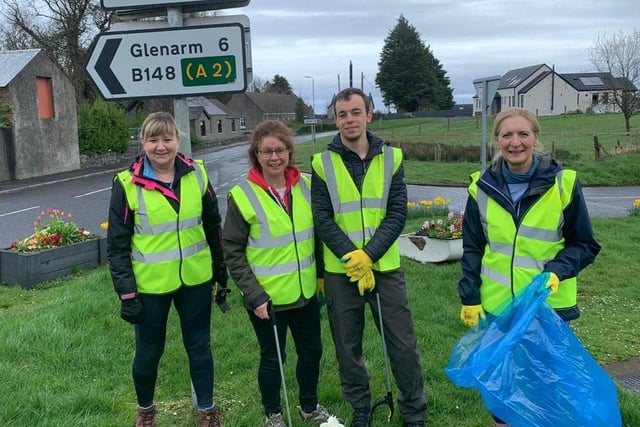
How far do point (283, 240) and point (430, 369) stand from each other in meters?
1.72

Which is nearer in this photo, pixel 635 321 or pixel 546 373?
pixel 546 373

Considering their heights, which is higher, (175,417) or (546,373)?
(546,373)

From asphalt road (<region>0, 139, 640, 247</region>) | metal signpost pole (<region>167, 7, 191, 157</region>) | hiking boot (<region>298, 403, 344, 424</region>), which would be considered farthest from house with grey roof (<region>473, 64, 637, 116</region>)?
hiking boot (<region>298, 403, 344, 424</region>)

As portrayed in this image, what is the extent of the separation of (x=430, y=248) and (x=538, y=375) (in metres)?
4.76

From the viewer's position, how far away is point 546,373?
256cm

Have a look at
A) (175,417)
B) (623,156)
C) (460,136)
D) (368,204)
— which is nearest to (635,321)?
(368,204)

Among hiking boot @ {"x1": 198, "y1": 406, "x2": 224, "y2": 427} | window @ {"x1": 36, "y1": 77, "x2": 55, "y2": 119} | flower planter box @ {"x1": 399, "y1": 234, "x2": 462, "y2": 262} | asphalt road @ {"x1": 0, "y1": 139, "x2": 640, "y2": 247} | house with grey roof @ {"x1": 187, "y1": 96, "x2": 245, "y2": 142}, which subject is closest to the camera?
hiking boot @ {"x1": 198, "y1": 406, "x2": 224, "y2": 427}

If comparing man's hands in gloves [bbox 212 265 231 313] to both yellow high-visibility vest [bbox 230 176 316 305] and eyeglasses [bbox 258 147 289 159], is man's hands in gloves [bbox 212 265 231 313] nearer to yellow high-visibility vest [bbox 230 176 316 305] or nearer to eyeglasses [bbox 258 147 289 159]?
yellow high-visibility vest [bbox 230 176 316 305]

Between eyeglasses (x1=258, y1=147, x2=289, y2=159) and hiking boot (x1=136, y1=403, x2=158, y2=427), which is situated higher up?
eyeglasses (x1=258, y1=147, x2=289, y2=159)

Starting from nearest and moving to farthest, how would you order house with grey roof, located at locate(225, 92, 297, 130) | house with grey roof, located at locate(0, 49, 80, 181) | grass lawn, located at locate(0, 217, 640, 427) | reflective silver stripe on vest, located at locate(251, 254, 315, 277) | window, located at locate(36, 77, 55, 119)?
reflective silver stripe on vest, located at locate(251, 254, 315, 277)
grass lawn, located at locate(0, 217, 640, 427)
house with grey roof, located at locate(0, 49, 80, 181)
window, located at locate(36, 77, 55, 119)
house with grey roof, located at locate(225, 92, 297, 130)

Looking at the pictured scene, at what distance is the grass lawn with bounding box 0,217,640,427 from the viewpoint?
363 cm

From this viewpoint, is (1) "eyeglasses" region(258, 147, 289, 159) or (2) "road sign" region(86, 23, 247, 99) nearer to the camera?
(1) "eyeglasses" region(258, 147, 289, 159)

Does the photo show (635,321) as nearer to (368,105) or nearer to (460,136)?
(368,105)

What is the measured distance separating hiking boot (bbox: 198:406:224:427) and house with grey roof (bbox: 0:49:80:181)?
71.8ft
